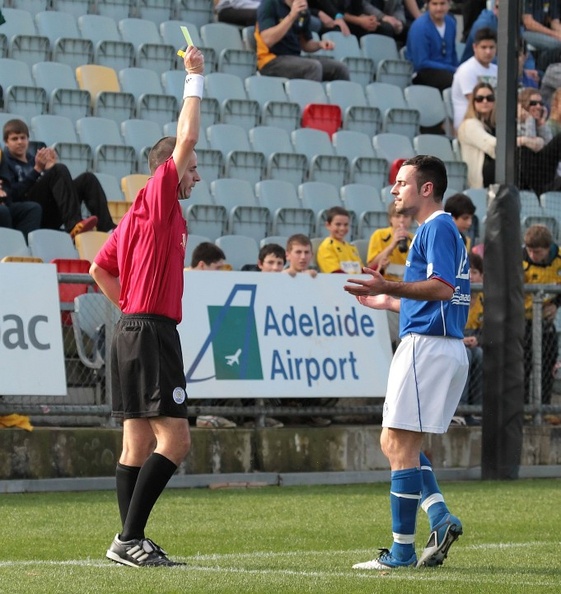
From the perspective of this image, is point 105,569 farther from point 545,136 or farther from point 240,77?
point 240,77

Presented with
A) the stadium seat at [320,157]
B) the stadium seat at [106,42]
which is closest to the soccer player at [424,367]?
the stadium seat at [320,157]

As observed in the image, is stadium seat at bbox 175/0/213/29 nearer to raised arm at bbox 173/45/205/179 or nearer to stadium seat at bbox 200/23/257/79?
stadium seat at bbox 200/23/257/79

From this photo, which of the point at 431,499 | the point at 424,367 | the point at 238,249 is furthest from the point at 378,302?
the point at 238,249

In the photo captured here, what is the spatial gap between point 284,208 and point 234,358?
11.7ft

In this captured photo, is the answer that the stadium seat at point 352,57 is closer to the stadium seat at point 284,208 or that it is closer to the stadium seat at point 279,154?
the stadium seat at point 279,154

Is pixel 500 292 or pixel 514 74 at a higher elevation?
pixel 514 74

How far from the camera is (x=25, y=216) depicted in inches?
531

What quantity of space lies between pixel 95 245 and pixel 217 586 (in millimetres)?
7732

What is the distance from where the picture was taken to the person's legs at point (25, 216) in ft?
44.2

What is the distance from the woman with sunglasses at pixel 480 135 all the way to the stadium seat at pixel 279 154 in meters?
2.21

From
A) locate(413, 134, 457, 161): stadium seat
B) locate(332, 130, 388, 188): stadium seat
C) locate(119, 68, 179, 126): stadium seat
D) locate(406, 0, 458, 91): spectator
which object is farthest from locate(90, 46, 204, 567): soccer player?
locate(406, 0, 458, 91): spectator

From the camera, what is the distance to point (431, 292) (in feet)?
22.3

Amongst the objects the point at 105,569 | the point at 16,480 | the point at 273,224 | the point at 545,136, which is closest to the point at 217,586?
the point at 105,569

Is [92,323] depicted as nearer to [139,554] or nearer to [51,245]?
[51,245]
